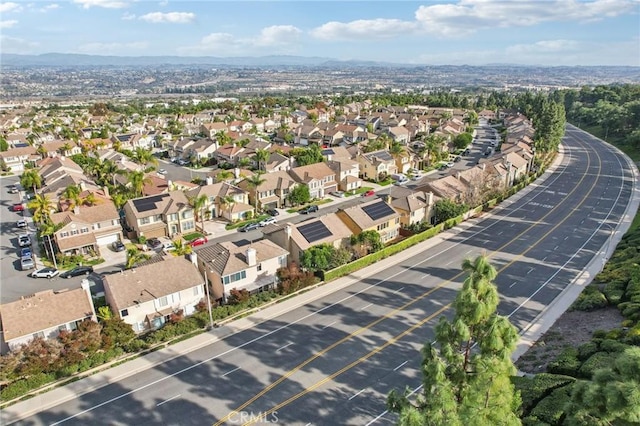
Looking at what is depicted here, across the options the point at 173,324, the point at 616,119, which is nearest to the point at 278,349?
the point at 173,324

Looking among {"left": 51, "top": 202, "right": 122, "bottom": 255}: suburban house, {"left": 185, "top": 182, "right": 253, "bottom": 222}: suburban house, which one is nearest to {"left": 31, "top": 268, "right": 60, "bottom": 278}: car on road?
{"left": 51, "top": 202, "right": 122, "bottom": 255}: suburban house

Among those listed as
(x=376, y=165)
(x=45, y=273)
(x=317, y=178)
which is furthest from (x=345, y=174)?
(x=45, y=273)

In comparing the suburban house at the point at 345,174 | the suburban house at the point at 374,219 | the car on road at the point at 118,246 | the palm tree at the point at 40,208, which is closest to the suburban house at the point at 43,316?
the car on road at the point at 118,246

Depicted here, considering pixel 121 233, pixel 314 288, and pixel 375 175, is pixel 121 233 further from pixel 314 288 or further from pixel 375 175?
pixel 375 175

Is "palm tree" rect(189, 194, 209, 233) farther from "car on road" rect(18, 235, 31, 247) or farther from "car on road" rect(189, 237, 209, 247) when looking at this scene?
"car on road" rect(18, 235, 31, 247)

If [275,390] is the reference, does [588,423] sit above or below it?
above

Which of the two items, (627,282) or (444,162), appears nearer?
(627,282)

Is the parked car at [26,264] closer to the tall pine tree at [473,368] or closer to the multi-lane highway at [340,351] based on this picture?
the multi-lane highway at [340,351]
